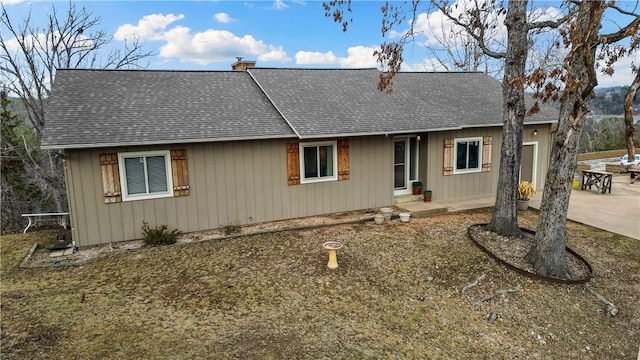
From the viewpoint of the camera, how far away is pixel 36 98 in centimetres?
1402

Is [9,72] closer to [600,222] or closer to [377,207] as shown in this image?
[377,207]

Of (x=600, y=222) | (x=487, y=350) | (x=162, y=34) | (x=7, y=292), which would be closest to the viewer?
(x=487, y=350)

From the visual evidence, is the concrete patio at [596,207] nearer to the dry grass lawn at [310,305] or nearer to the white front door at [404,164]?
the white front door at [404,164]

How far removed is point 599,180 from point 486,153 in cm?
459

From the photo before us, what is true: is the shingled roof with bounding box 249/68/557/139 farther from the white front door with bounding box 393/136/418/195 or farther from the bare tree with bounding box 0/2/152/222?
the bare tree with bounding box 0/2/152/222

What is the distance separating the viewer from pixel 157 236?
8.34 meters

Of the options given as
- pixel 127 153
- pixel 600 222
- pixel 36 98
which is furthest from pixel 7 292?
pixel 600 222

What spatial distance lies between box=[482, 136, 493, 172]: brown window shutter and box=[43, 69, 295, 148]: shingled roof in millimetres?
6686

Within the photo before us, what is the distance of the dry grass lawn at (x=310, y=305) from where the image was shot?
189 inches

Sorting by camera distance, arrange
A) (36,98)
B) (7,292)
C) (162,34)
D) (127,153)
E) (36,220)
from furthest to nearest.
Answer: (162,34), (36,98), (36,220), (127,153), (7,292)

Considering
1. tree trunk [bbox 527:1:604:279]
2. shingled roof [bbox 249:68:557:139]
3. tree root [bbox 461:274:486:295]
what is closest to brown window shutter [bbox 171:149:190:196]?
shingled roof [bbox 249:68:557:139]

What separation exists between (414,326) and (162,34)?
49.2 ft

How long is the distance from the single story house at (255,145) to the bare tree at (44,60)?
14.8ft

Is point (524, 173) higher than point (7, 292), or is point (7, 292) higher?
point (524, 173)
